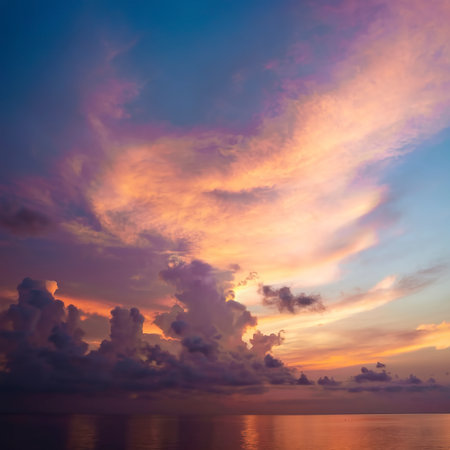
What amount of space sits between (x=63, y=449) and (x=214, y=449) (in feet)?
173

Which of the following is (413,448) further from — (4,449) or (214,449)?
(4,449)

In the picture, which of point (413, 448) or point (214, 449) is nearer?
point (214, 449)

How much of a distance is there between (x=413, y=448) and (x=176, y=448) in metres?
90.9

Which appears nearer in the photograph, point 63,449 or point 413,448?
point 63,449

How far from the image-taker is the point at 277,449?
142750mm

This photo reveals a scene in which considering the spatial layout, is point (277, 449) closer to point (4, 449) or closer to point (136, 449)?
point (136, 449)

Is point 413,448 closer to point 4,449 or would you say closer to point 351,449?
point 351,449

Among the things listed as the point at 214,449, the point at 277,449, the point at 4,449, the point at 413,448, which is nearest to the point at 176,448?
the point at 214,449

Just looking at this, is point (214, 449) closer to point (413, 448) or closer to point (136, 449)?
point (136, 449)

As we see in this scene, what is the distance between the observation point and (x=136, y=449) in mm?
135375

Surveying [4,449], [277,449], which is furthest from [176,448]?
[4,449]

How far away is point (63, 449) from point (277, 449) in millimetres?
76487

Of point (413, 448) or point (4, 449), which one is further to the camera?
point (413, 448)

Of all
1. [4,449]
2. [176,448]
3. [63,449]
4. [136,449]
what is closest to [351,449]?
[176,448]
